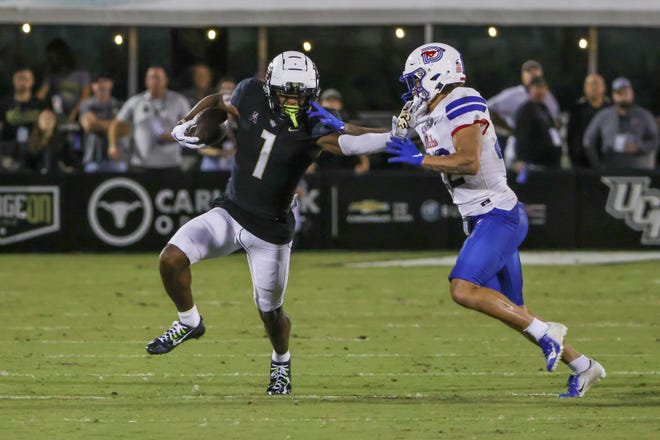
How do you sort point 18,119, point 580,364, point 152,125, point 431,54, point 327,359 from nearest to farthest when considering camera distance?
point 580,364 → point 431,54 → point 327,359 → point 152,125 → point 18,119

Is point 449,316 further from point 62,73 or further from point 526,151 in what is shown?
point 62,73

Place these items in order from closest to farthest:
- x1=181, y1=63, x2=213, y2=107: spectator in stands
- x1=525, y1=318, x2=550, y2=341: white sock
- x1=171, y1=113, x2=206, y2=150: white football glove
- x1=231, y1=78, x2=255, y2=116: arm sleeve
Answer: x1=525, y1=318, x2=550, y2=341: white sock, x1=171, y1=113, x2=206, y2=150: white football glove, x1=231, y1=78, x2=255, y2=116: arm sleeve, x1=181, y1=63, x2=213, y2=107: spectator in stands

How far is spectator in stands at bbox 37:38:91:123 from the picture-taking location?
18.4m

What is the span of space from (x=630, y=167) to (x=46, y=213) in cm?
677

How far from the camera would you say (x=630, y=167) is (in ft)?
58.6

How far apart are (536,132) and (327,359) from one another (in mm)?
7846

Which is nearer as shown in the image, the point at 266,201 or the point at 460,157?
the point at 460,157

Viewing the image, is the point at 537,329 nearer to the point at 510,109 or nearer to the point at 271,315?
the point at 271,315

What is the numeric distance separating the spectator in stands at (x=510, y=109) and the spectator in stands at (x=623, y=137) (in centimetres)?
54

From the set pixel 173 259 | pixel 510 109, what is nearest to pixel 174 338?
pixel 173 259

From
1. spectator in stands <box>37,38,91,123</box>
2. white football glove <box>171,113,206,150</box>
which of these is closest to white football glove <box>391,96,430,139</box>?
white football glove <box>171,113,206,150</box>

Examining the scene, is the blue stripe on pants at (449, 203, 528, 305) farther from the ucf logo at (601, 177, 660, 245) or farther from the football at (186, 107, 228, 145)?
the ucf logo at (601, 177, 660, 245)

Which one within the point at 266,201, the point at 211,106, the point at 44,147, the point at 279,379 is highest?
the point at 211,106

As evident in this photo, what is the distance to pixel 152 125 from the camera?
688 inches
